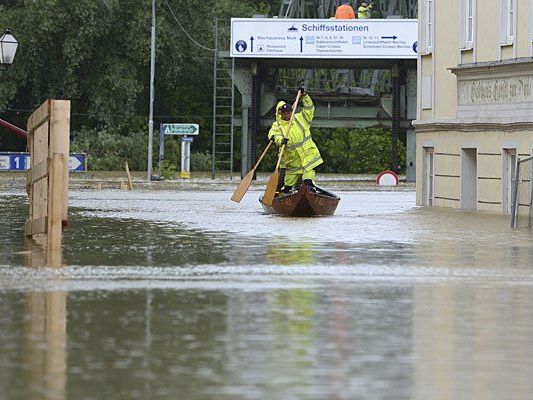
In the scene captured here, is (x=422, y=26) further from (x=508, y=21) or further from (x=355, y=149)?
(x=355, y=149)

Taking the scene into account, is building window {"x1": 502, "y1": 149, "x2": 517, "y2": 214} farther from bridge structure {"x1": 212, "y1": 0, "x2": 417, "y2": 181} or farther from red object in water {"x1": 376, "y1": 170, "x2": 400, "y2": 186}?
bridge structure {"x1": 212, "y1": 0, "x2": 417, "y2": 181}

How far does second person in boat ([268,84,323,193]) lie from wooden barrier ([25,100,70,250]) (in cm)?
1016

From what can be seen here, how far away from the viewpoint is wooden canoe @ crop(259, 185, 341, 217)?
3312cm

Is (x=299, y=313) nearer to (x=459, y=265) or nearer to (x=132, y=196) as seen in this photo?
(x=459, y=265)

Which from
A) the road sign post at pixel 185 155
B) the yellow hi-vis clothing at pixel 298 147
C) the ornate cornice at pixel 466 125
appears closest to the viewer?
the yellow hi-vis clothing at pixel 298 147

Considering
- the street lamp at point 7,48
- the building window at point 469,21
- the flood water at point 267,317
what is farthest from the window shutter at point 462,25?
the flood water at point 267,317

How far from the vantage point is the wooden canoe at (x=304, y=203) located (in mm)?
33125

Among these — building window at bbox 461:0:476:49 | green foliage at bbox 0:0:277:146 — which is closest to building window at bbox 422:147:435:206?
building window at bbox 461:0:476:49

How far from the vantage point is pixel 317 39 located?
219ft

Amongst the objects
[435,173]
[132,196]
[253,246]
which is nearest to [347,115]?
[132,196]

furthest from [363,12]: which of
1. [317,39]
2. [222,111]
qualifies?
[222,111]

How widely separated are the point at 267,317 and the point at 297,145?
2081 cm

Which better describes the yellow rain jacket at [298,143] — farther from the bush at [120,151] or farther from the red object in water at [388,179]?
the bush at [120,151]

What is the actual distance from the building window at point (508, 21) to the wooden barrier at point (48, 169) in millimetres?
13738
